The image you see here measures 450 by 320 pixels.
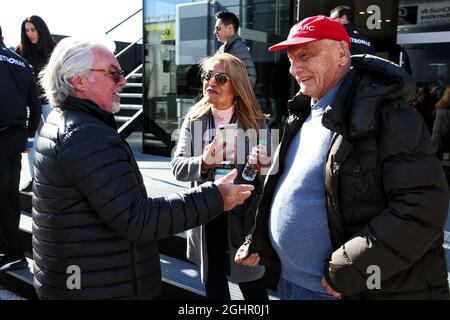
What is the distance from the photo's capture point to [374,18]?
5.77 metres

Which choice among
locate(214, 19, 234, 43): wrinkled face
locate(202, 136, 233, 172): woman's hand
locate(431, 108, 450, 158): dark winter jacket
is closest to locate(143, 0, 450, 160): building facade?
locate(431, 108, 450, 158): dark winter jacket

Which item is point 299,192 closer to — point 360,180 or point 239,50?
point 360,180

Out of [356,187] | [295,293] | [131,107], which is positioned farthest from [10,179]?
[131,107]

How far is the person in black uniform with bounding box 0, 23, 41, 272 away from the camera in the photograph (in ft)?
12.0

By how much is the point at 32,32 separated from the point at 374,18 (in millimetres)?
4188

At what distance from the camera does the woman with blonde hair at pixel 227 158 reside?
258cm

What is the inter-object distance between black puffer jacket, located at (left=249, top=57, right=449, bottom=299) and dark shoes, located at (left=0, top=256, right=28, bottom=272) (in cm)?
324

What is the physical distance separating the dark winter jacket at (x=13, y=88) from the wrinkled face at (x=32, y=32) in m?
0.77

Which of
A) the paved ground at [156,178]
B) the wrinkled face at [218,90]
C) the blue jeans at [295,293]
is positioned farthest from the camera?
the paved ground at [156,178]

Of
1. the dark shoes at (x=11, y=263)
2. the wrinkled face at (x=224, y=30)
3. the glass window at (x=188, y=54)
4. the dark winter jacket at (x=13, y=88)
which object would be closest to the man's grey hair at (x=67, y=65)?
the dark winter jacket at (x=13, y=88)

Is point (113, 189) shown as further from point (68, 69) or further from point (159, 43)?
point (159, 43)

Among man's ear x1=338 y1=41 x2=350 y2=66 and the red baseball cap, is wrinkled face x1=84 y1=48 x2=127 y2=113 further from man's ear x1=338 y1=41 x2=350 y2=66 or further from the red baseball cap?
man's ear x1=338 y1=41 x2=350 y2=66

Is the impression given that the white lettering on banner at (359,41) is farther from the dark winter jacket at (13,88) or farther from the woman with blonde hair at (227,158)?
the dark winter jacket at (13,88)

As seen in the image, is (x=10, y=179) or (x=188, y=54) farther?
(x=188, y=54)
